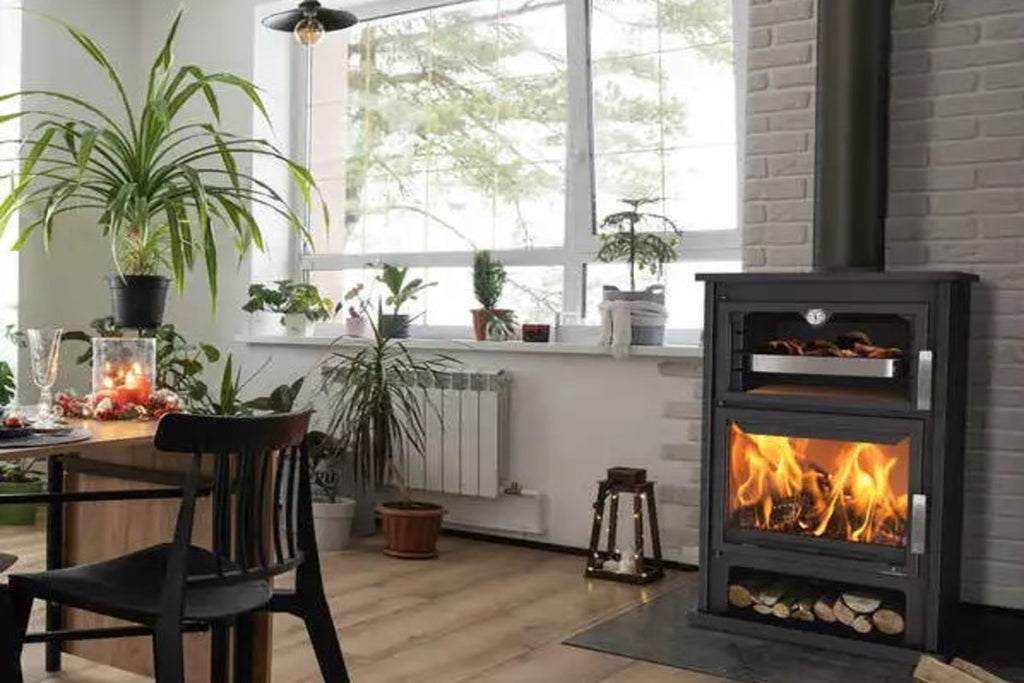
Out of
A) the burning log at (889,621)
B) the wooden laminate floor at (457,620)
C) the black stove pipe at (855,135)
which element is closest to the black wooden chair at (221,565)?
the wooden laminate floor at (457,620)

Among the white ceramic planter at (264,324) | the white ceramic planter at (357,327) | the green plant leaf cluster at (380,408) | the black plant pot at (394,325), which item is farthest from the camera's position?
the white ceramic planter at (264,324)

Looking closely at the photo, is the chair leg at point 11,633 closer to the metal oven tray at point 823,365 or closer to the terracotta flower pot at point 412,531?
the metal oven tray at point 823,365

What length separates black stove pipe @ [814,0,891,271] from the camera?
3371 mm

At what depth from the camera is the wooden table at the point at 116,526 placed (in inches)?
109

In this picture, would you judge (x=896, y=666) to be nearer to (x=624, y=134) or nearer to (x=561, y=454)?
(x=561, y=454)

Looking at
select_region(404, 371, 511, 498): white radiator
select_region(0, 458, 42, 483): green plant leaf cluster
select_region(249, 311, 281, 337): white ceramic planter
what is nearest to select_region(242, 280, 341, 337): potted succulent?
select_region(249, 311, 281, 337): white ceramic planter

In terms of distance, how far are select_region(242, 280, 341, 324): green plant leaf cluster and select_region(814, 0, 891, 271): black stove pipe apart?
264cm

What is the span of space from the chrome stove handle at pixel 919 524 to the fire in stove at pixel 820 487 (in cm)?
4

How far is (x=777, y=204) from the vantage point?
3.85m

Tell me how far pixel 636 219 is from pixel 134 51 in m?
3.02

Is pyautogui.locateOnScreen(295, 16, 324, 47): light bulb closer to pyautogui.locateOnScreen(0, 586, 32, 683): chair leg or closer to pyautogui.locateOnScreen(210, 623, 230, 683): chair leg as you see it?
pyautogui.locateOnScreen(210, 623, 230, 683): chair leg

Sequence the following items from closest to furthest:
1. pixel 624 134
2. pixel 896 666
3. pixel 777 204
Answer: pixel 896 666
pixel 777 204
pixel 624 134

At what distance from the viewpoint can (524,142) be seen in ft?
16.0

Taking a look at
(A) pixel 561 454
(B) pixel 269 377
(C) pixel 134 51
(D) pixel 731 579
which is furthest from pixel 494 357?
(C) pixel 134 51
